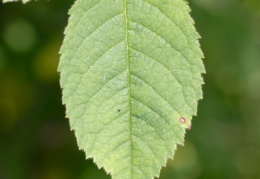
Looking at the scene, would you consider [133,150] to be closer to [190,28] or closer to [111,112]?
[111,112]

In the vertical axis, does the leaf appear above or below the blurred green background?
above

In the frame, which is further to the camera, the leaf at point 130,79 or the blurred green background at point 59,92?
the blurred green background at point 59,92

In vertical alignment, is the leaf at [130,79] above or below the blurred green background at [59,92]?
above

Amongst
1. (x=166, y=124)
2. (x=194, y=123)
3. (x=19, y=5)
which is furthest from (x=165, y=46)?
(x=194, y=123)

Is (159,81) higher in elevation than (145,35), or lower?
lower

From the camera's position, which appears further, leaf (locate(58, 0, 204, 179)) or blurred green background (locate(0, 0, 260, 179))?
blurred green background (locate(0, 0, 260, 179))
